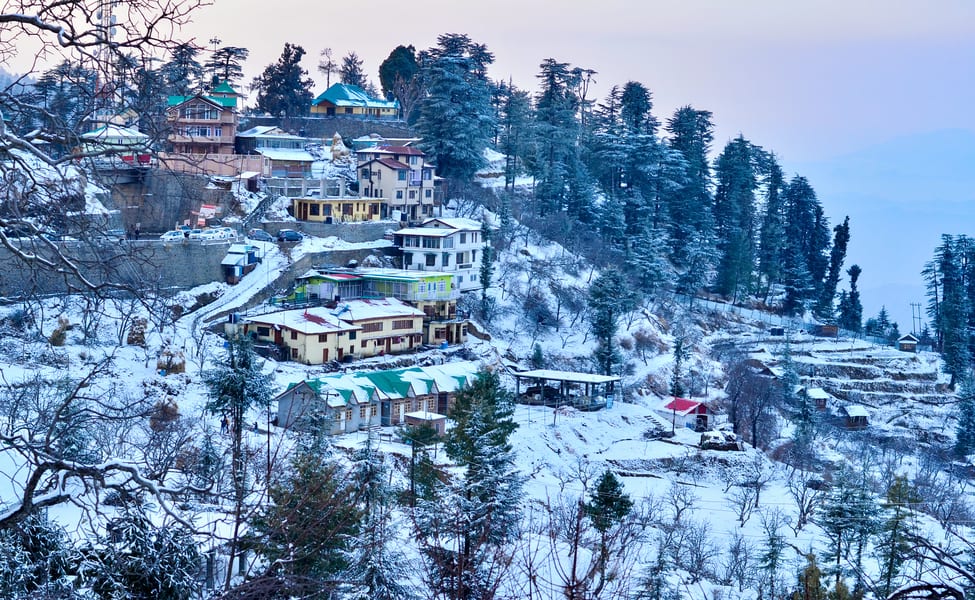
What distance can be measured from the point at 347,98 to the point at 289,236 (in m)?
14.6

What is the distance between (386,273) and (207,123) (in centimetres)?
972

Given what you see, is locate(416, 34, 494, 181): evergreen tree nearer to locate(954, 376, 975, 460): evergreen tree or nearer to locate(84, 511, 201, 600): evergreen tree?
locate(954, 376, 975, 460): evergreen tree

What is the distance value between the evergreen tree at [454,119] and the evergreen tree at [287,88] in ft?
22.1

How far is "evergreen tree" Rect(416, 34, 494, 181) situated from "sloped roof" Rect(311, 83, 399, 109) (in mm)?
4616

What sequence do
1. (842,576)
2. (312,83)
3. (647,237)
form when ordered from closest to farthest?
(842,576), (647,237), (312,83)

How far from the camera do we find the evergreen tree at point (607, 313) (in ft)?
103

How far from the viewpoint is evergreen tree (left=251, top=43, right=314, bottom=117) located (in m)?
45.0

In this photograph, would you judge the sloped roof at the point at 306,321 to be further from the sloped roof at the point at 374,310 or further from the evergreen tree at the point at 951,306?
the evergreen tree at the point at 951,306

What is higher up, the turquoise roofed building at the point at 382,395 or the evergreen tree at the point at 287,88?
the evergreen tree at the point at 287,88

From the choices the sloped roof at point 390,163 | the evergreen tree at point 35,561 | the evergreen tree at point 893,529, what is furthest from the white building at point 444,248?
the evergreen tree at point 35,561

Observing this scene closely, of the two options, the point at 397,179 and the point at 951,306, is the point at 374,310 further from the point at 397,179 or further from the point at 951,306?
the point at 951,306

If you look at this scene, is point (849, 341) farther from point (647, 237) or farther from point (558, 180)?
point (558, 180)

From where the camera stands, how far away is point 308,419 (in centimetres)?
1827

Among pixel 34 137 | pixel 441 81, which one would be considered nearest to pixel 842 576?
pixel 34 137
